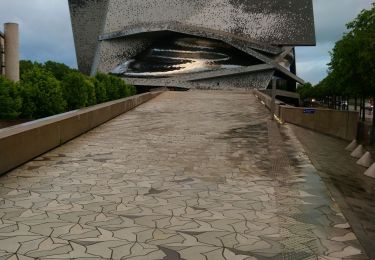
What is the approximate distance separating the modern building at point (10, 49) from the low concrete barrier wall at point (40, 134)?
8.78 meters

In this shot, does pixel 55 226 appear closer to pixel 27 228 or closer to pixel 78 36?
pixel 27 228

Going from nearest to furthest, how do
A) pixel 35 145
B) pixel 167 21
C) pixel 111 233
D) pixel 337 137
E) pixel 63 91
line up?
pixel 111 233 < pixel 35 145 < pixel 63 91 < pixel 337 137 < pixel 167 21

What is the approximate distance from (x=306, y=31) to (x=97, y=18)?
23.4 meters

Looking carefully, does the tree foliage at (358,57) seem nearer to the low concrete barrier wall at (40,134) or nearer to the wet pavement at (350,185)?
the wet pavement at (350,185)

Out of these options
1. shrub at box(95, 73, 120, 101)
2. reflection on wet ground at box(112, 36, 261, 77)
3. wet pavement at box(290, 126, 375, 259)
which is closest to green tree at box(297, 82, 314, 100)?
reflection on wet ground at box(112, 36, 261, 77)

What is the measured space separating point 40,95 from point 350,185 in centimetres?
831

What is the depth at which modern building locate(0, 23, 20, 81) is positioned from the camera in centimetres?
2050

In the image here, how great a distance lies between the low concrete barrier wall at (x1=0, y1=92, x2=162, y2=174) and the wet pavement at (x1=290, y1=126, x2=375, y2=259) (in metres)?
4.79

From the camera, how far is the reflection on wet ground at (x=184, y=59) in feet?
151

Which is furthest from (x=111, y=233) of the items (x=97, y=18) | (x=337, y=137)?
(x=97, y=18)

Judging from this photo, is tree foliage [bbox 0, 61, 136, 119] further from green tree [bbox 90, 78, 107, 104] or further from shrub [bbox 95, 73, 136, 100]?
shrub [bbox 95, 73, 136, 100]

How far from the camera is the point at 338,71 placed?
28.6 metres

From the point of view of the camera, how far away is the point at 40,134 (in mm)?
8586

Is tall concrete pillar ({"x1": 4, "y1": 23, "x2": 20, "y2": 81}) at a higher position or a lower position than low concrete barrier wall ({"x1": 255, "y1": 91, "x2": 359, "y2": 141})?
higher
